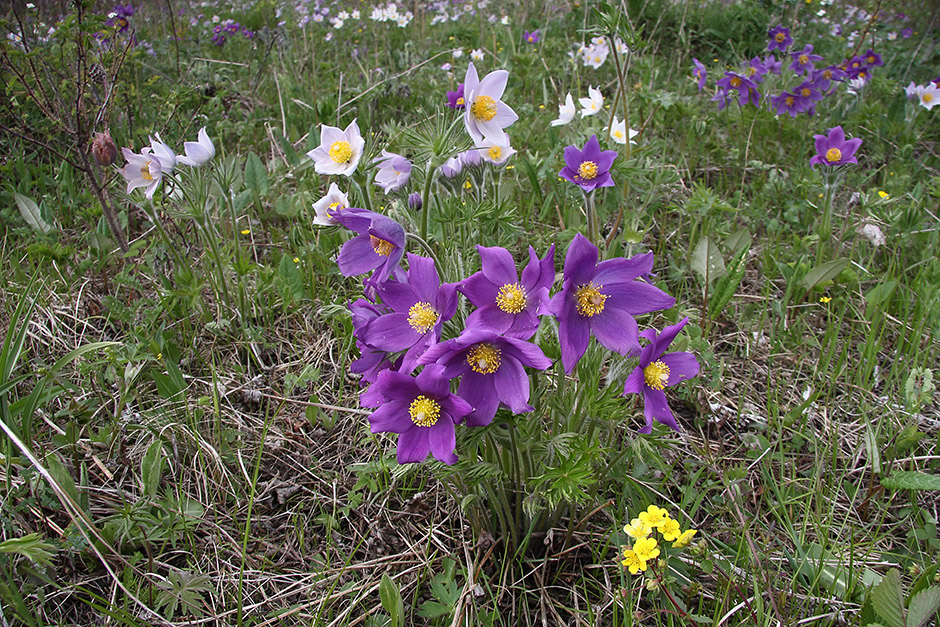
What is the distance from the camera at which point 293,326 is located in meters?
2.70

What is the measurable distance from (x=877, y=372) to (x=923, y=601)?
1.20 metres

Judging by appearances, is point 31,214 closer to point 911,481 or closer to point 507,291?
point 507,291

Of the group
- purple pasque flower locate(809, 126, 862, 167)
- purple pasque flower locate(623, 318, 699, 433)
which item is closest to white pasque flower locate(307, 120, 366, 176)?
purple pasque flower locate(623, 318, 699, 433)

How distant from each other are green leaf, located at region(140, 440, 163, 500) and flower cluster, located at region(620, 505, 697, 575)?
4.20 ft

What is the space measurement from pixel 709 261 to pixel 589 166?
94cm

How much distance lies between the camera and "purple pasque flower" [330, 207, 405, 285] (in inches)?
52.3

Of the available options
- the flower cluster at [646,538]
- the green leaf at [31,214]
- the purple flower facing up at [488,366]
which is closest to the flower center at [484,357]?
the purple flower facing up at [488,366]

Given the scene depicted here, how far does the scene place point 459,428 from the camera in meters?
1.40

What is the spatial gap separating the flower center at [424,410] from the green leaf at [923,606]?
3.61 feet

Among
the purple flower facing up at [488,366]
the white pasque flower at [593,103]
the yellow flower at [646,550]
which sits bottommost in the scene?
the white pasque flower at [593,103]

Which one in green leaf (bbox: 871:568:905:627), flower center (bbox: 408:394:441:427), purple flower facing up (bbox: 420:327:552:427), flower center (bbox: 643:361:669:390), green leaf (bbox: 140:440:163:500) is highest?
purple flower facing up (bbox: 420:327:552:427)

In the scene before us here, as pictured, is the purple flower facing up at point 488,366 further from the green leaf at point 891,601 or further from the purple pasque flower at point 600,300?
the green leaf at point 891,601

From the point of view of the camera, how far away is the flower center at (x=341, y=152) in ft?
5.70

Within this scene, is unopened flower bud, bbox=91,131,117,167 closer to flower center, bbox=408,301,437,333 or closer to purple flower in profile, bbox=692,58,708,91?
flower center, bbox=408,301,437,333
